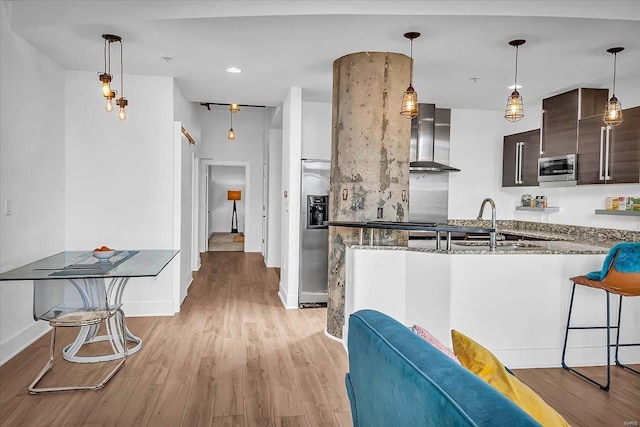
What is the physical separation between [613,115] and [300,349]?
314 centimetres

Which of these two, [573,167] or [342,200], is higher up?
[573,167]

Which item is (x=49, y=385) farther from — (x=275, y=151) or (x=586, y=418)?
(x=275, y=151)

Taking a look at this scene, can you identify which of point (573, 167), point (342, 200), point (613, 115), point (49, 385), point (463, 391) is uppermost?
point (613, 115)

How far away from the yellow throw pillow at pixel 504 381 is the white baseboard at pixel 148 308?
4137 millimetres

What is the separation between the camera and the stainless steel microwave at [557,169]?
506cm

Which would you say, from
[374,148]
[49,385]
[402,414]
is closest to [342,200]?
[374,148]

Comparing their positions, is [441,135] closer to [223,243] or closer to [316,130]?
[316,130]

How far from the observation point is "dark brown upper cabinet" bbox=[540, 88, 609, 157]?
502 centimetres

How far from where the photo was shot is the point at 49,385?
123 inches

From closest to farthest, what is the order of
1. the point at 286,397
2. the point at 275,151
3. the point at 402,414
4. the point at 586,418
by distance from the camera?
1. the point at 402,414
2. the point at 586,418
3. the point at 286,397
4. the point at 275,151

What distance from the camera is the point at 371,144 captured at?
3.95m

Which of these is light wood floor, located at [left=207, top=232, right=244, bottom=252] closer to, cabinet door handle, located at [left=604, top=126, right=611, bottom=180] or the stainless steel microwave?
the stainless steel microwave

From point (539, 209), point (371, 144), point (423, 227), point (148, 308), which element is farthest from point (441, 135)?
point (148, 308)

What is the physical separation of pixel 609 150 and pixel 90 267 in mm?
4724
